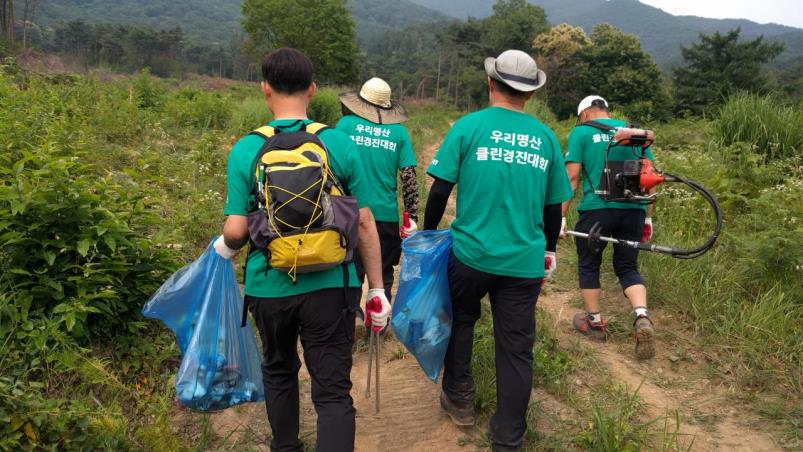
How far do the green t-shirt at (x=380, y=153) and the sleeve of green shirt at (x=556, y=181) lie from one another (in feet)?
4.18

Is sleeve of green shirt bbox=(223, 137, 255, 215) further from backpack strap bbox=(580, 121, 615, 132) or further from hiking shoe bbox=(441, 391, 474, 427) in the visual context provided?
backpack strap bbox=(580, 121, 615, 132)

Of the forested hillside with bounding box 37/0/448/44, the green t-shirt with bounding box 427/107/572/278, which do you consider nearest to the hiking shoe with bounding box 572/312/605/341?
the green t-shirt with bounding box 427/107/572/278

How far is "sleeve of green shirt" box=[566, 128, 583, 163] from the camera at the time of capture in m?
3.67

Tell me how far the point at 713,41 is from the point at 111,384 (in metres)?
42.0

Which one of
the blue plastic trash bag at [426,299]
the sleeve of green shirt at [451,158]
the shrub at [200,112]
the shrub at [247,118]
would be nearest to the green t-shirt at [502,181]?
the sleeve of green shirt at [451,158]

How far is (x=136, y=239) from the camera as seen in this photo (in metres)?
2.89

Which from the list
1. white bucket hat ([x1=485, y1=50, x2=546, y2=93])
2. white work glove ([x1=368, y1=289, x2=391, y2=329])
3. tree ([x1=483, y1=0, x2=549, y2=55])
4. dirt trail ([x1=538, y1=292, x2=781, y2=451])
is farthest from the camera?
tree ([x1=483, y1=0, x2=549, y2=55])

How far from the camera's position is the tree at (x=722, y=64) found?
3394 centimetres

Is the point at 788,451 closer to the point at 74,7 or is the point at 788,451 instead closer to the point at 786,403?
the point at 786,403

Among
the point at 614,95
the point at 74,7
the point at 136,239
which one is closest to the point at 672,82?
the point at 614,95

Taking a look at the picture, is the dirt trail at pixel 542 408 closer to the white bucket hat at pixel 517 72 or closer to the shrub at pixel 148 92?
the white bucket hat at pixel 517 72

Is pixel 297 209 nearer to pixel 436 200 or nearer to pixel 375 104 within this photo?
pixel 436 200

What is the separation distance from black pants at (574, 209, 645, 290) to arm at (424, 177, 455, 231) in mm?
1548

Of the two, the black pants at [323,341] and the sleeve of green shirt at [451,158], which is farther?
the sleeve of green shirt at [451,158]
